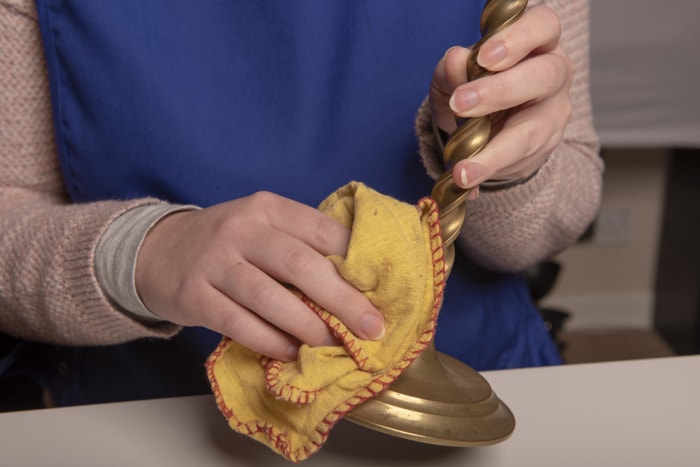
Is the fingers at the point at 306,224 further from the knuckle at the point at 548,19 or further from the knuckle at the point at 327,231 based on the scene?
the knuckle at the point at 548,19

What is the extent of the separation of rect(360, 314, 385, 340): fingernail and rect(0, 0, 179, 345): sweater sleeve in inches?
7.6

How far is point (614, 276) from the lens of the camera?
1.96 m

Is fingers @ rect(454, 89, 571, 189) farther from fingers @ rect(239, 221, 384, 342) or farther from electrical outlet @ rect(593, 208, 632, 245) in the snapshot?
electrical outlet @ rect(593, 208, 632, 245)

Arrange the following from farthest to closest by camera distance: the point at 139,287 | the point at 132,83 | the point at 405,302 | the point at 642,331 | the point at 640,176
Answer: the point at 642,331 → the point at 640,176 → the point at 132,83 → the point at 139,287 → the point at 405,302

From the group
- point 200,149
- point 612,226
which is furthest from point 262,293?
point 612,226

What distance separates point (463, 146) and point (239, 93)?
0.27m

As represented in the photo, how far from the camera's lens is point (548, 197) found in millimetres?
667

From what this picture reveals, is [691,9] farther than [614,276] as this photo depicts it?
No

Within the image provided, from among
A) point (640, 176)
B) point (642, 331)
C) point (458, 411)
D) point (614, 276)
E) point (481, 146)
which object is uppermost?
point (481, 146)

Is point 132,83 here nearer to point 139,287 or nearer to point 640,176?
point 139,287

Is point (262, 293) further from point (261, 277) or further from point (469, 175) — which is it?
point (469, 175)

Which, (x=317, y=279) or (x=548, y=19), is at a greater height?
(x=548, y=19)

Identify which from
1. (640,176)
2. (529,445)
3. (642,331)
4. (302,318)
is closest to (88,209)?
(302,318)

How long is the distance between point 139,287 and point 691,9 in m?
1.19
